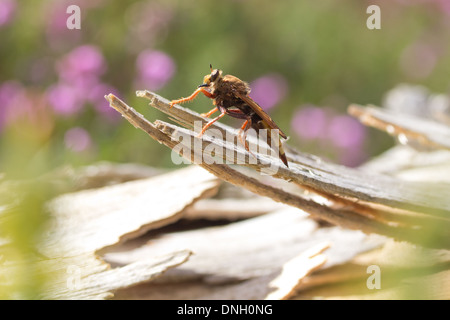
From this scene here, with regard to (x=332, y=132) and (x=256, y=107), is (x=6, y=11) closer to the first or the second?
(x=332, y=132)

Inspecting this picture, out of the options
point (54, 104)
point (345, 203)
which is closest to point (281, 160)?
point (345, 203)

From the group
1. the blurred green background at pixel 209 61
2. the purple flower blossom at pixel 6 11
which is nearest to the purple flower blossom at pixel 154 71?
the blurred green background at pixel 209 61

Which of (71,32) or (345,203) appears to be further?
(71,32)

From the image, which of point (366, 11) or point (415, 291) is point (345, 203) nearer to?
point (415, 291)

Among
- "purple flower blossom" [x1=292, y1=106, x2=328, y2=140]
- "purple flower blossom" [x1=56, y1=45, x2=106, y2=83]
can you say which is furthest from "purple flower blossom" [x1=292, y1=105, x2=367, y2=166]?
"purple flower blossom" [x1=56, y1=45, x2=106, y2=83]

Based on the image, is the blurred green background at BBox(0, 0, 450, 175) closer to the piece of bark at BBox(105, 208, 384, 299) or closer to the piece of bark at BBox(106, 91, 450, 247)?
the piece of bark at BBox(105, 208, 384, 299)

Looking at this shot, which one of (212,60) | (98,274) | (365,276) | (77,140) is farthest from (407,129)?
(212,60)

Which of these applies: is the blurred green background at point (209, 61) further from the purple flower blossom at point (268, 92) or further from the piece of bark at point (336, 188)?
the piece of bark at point (336, 188)
